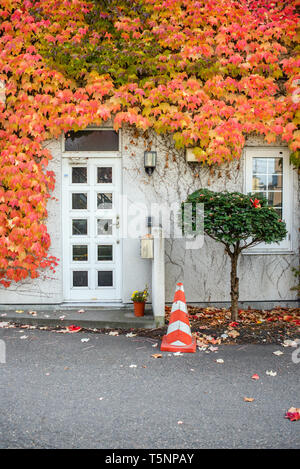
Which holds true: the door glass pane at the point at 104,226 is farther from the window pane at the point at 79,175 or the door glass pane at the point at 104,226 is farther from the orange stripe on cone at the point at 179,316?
the orange stripe on cone at the point at 179,316

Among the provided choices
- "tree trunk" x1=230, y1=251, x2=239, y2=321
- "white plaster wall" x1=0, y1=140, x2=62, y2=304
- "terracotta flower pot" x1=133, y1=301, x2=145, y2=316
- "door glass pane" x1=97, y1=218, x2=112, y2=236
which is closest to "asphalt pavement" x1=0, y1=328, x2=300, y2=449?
"terracotta flower pot" x1=133, y1=301, x2=145, y2=316

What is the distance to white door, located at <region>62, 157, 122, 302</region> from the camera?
6.52 meters

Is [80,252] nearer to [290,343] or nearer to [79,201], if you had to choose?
[79,201]

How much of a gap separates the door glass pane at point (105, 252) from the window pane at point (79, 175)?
111cm

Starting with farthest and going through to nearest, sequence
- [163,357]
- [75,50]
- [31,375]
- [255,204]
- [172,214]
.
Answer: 1. [172,214]
2. [75,50]
3. [255,204]
4. [163,357]
5. [31,375]

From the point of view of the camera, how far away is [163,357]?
4.53 m

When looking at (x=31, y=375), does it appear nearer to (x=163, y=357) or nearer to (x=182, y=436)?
(x=163, y=357)

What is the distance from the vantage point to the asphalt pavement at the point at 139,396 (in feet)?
9.43

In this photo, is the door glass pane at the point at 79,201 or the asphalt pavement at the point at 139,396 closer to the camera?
the asphalt pavement at the point at 139,396

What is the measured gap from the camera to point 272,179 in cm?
673

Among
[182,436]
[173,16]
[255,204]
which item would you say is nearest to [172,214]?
[255,204]

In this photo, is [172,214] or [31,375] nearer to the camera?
[31,375]

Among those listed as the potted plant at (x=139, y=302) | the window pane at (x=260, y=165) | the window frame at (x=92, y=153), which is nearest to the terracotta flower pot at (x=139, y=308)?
the potted plant at (x=139, y=302)
